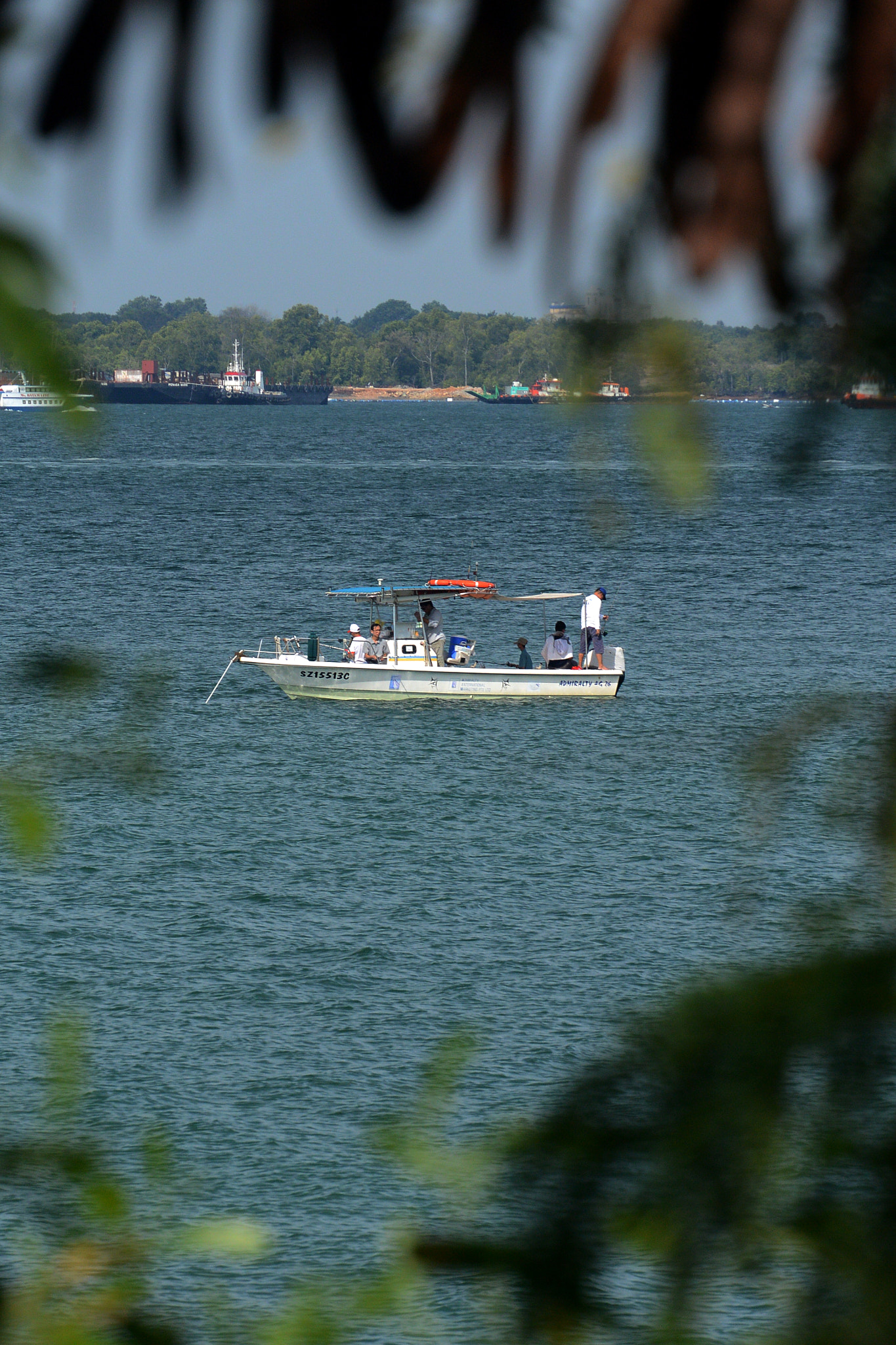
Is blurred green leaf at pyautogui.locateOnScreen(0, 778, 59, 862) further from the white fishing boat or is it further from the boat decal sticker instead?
the boat decal sticker

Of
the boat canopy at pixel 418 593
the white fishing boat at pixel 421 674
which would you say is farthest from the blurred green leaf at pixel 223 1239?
the white fishing boat at pixel 421 674

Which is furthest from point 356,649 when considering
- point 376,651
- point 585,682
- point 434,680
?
point 585,682

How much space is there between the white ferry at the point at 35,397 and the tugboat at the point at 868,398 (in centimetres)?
70

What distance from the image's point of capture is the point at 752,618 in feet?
307

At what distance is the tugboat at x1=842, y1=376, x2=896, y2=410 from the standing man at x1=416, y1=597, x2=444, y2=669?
59691mm

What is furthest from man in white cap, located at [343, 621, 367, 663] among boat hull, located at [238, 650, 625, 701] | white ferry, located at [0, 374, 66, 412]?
white ferry, located at [0, 374, 66, 412]

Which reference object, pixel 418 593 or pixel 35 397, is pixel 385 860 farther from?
pixel 35 397

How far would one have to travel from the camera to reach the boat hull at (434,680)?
2566 inches

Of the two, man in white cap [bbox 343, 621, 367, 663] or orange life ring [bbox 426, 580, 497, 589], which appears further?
man in white cap [bbox 343, 621, 367, 663]

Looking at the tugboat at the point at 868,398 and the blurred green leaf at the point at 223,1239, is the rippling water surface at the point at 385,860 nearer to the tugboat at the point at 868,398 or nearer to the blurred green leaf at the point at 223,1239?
the tugboat at the point at 868,398

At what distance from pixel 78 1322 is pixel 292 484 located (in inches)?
7011

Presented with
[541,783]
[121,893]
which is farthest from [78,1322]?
[541,783]

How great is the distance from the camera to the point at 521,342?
72.4 inches

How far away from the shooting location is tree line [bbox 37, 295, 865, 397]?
139cm
